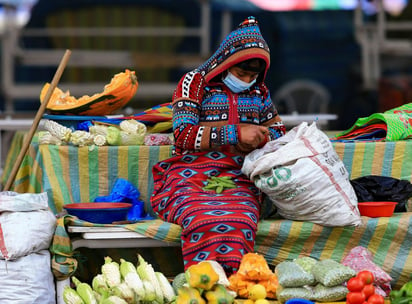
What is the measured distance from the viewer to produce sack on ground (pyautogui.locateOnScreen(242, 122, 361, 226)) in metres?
4.38

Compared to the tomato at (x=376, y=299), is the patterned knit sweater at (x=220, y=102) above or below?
above

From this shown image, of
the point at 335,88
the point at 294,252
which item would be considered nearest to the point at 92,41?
the point at 335,88

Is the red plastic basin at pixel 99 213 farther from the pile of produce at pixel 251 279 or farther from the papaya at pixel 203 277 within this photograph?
the papaya at pixel 203 277

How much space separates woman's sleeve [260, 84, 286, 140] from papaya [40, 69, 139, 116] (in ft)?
2.83

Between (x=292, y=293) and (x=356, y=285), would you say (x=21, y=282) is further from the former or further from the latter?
(x=356, y=285)

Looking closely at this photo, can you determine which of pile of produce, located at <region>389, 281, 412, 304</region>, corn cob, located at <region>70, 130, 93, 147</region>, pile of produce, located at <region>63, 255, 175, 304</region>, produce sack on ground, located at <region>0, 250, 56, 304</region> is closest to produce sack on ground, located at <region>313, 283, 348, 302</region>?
pile of produce, located at <region>389, 281, 412, 304</region>

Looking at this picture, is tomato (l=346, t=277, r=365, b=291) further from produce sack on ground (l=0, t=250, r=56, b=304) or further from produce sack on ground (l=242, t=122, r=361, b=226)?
produce sack on ground (l=0, t=250, r=56, b=304)

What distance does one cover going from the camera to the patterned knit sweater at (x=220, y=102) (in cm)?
452

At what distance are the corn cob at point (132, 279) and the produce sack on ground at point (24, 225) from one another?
0.54 meters

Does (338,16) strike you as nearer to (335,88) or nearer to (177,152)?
(335,88)

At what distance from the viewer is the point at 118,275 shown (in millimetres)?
4020

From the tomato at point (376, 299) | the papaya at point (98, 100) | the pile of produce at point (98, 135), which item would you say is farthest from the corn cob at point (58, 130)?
the tomato at point (376, 299)

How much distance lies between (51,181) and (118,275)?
1117 mm

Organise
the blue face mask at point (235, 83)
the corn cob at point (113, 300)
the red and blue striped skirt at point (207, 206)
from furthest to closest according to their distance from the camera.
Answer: the blue face mask at point (235, 83) < the red and blue striped skirt at point (207, 206) < the corn cob at point (113, 300)
